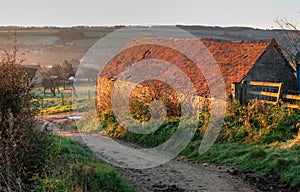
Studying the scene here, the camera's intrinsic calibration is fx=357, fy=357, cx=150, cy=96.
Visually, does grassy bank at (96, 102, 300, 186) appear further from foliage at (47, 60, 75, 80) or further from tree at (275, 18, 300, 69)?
foliage at (47, 60, 75, 80)

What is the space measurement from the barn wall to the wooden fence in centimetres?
54

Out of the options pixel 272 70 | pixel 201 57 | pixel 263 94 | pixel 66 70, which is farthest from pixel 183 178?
pixel 66 70

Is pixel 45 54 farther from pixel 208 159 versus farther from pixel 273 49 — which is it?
pixel 208 159

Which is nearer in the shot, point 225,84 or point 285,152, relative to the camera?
point 285,152

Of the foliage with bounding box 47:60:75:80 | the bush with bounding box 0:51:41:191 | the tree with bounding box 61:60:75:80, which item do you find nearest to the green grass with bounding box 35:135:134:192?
the bush with bounding box 0:51:41:191

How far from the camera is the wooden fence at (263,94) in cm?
1497

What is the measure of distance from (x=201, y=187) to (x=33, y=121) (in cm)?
470

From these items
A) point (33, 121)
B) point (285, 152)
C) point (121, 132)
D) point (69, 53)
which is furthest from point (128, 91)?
point (69, 53)

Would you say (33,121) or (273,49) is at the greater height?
(273,49)

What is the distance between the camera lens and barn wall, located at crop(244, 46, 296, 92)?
1758 cm

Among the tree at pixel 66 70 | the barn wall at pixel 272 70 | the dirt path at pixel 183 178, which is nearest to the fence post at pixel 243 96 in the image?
the barn wall at pixel 272 70

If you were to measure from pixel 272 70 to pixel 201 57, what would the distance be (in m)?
4.40

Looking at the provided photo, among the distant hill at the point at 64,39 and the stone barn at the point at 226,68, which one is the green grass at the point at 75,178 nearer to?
the stone barn at the point at 226,68

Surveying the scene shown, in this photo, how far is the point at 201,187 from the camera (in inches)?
379
